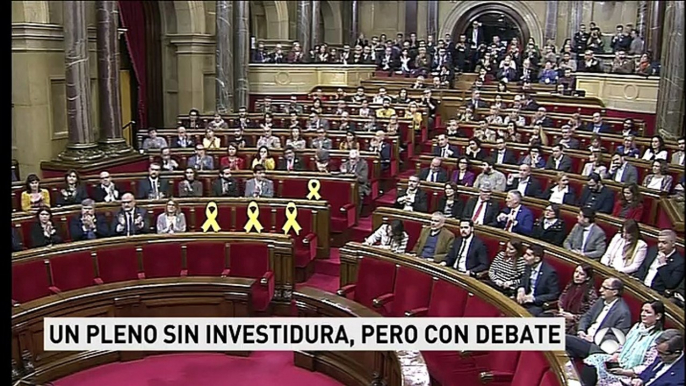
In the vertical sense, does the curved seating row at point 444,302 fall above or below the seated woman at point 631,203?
below

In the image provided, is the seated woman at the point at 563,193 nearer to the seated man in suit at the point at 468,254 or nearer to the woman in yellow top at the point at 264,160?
the seated man in suit at the point at 468,254

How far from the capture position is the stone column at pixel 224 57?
44.0 feet

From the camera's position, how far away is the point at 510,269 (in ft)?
17.3

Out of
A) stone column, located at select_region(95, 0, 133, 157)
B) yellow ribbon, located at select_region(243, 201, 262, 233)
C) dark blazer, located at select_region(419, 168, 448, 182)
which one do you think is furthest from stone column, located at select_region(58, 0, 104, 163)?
dark blazer, located at select_region(419, 168, 448, 182)

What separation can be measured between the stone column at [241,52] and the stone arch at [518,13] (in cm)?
988

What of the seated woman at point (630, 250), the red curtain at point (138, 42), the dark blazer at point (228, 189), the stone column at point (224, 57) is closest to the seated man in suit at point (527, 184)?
the seated woman at point (630, 250)

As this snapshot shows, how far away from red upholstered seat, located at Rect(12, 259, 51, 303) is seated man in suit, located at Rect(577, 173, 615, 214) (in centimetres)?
481

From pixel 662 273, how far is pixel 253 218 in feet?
13.1

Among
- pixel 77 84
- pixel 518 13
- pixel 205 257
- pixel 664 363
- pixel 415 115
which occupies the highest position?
pixel 518 13

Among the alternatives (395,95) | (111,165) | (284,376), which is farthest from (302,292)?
(395,95)

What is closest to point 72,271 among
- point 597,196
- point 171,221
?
point 171,221

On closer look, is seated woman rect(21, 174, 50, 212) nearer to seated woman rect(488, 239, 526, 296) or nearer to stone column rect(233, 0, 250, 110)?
seated woman rect(488, 239, 526, 296)

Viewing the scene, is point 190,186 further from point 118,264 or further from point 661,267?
point 661,267

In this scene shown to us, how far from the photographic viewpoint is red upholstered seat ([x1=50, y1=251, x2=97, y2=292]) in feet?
18.0
